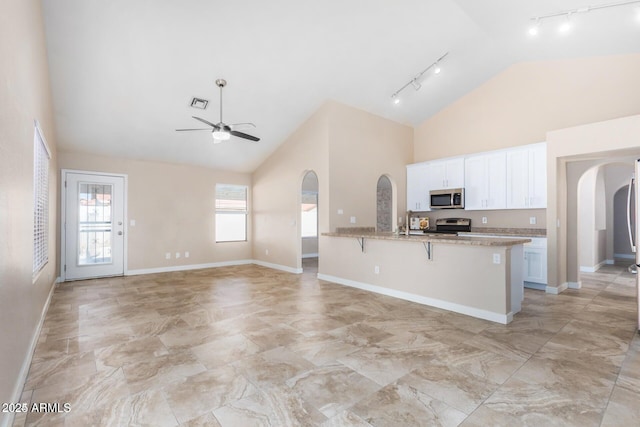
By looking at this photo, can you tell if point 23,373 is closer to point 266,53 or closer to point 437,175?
point 266,53

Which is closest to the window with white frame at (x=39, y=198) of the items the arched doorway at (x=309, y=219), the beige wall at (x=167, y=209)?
the beige wall at (x=167, y=209)

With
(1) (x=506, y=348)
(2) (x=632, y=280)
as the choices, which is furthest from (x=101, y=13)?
(2) (x=632, y=280)

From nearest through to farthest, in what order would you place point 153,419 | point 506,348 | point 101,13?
1. point 153,419
2. point 506,348
3. point 101,13

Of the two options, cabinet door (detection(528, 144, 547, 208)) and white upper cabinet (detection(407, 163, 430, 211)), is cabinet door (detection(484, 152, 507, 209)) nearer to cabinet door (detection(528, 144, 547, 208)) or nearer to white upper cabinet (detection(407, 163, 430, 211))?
cabinet door (detection(528, 144, 547, 208))

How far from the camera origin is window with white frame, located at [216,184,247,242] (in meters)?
7.78

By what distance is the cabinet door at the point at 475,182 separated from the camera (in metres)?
5.86

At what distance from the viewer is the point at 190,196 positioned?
7254 mm

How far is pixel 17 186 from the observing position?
217 centimetres

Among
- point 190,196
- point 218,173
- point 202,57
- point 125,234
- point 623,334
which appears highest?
point 202,57

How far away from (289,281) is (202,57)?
3.87 m

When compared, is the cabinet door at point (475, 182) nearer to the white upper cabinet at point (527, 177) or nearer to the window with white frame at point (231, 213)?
the white upper cabinet at point (527, 177)

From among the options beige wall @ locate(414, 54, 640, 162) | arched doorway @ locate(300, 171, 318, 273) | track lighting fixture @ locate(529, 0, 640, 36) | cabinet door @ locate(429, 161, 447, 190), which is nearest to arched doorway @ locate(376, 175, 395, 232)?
arched doorway @ locate(300, 171, 318, 273)

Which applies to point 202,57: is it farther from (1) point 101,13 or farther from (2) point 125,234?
(2) point 125,234

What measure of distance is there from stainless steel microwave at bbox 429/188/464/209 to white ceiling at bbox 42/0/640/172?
1886mm
